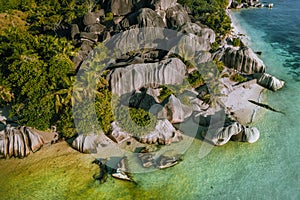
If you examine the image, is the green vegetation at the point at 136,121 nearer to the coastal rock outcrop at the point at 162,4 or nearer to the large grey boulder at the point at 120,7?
the coastal rock outcrop at the point at 162,4

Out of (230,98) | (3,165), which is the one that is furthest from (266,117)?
(3,165)

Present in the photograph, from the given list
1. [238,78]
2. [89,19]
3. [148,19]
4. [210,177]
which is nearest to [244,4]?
[148,19]

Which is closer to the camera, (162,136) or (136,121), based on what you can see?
(162,136)

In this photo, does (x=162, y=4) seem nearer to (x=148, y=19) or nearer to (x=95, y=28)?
(x=148, y=19)

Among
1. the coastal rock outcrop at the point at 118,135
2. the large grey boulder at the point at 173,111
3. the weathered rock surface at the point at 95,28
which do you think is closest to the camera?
the coastal rock outcrop at the point at 118,135

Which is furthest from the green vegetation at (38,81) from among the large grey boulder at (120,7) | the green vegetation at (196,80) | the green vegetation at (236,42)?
the green vegetation at (236,42)

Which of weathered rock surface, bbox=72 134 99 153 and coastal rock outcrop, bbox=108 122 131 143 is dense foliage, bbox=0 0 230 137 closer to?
coastal rock outcrop, bbox=108 122 131 143

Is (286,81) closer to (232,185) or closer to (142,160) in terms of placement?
(232,185)

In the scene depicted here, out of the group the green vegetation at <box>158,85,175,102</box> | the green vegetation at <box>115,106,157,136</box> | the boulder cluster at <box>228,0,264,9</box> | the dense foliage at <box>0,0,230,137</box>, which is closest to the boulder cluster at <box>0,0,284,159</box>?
the green vegetation at <box>158,85,175,102</box>
